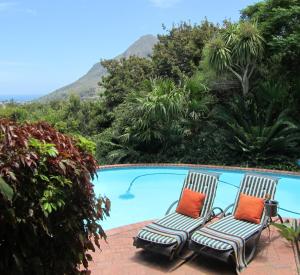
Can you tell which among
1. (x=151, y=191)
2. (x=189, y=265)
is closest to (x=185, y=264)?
(x=189, y=265)

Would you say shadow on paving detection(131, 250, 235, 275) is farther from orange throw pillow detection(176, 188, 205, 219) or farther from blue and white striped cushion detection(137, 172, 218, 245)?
orange throw pillow detection(176, 188, 205, 219)

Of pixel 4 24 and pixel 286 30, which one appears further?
pixel 4 24

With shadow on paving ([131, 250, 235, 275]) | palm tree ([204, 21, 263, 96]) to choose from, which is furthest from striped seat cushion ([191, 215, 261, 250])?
palm tree ([204, 21, 263, 96])

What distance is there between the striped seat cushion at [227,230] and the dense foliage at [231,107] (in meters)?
7.15

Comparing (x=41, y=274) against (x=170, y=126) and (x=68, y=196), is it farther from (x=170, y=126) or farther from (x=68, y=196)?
(x=170, y=126)

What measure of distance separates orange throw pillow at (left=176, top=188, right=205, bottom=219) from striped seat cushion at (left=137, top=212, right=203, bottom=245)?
0.32ft

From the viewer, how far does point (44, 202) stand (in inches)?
130

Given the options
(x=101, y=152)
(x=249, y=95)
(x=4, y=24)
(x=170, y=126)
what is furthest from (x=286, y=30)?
(x=4, y=24)

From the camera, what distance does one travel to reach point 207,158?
14.6m

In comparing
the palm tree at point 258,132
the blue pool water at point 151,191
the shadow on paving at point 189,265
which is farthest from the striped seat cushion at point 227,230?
the palm tree at point 258,132

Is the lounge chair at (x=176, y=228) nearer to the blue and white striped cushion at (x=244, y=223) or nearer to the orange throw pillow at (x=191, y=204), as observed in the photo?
the orange throw pillow at (x=191, y=204)

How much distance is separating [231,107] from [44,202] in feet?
41.1

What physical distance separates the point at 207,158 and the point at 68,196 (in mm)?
11363

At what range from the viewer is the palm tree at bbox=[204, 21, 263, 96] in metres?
14.4
